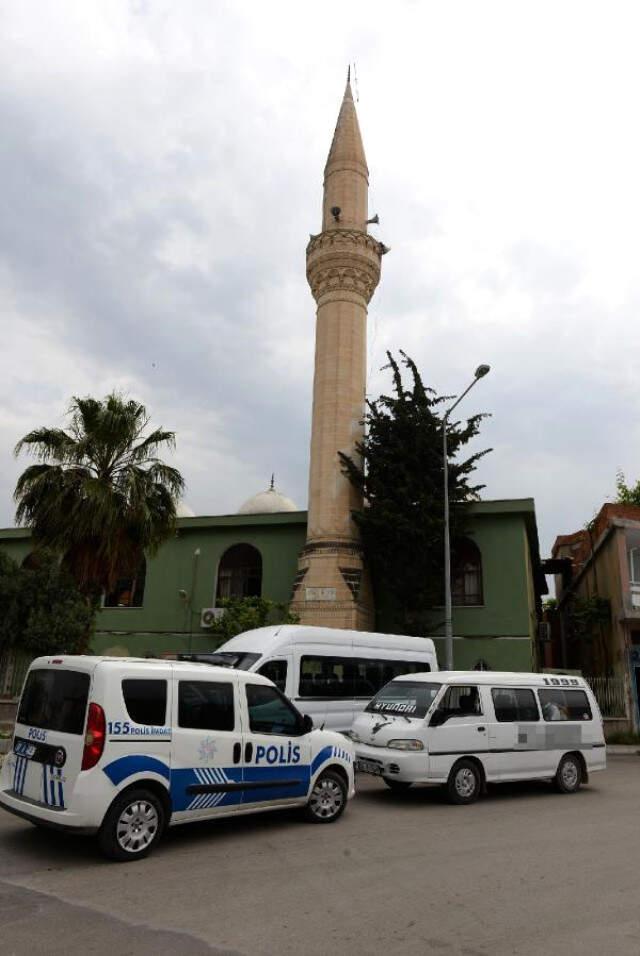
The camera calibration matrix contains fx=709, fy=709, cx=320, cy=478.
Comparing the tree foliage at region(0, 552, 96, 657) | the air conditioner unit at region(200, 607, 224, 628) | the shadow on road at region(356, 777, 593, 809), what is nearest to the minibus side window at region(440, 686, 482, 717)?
the shadow on road at region(356, 777, 593, 809)

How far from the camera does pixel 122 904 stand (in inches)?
201

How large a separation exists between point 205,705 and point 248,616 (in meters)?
14.9

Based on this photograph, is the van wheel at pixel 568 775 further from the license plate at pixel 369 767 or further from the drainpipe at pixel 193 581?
the drainpipe at pixel 193 581

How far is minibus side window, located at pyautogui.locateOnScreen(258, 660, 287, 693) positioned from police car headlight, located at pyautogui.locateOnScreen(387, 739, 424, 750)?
3.17 meters

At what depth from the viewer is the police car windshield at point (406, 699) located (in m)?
10.0

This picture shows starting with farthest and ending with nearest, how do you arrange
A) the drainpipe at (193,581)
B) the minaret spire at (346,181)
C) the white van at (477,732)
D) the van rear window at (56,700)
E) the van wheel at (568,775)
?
the minaret spire at (346,181) < the drainpipe at (193,581) < the van wheel at (568,775) < the white van at (477,732) < the van rear window at (56,700)

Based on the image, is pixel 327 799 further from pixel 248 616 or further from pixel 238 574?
pixel 238 574

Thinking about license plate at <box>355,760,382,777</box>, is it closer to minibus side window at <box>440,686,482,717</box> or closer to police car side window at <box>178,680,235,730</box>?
minibus side window at <box>440,686,482,717</box>

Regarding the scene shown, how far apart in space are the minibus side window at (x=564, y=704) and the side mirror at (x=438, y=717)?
2230 mm

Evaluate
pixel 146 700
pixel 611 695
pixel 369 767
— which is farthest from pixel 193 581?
pixel 146 700

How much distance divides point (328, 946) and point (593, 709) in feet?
28.9

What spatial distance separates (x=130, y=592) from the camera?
91.2ft

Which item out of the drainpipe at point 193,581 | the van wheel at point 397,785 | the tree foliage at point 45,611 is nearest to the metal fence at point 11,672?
the tree foliage at point 45,611

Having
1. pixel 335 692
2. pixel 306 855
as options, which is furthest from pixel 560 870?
pixel 335 692
